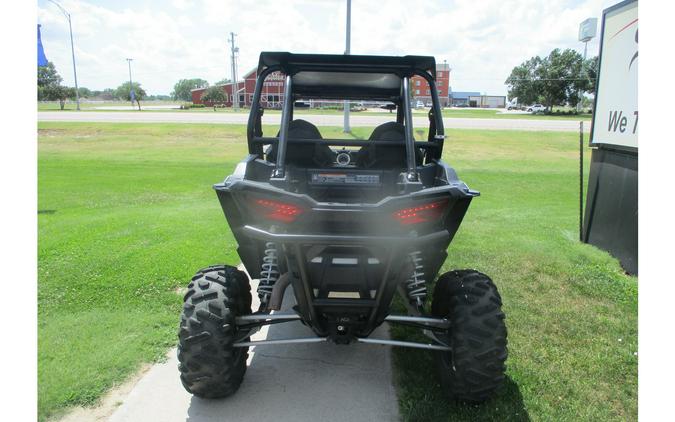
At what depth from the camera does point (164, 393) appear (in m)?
3.16

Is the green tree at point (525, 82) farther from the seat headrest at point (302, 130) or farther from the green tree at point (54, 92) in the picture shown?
the seat headrest at point (302, 130)

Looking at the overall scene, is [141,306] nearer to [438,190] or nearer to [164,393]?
[164,393]

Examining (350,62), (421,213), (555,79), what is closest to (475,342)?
(421,213)

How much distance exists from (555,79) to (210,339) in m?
70.4

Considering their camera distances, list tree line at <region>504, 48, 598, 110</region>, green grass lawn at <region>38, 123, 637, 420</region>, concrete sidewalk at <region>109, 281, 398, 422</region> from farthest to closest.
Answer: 1. tree line at <region>504, 48, 598, 110</region>
2. green grass lawn at <region>38, 123, 637, 420</region>
3. concrete sidewalk at <region>109, 281, 398, 422</region>

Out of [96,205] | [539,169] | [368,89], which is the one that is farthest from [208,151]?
[368,89]

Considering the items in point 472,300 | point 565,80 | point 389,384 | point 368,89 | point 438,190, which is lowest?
point 389,384

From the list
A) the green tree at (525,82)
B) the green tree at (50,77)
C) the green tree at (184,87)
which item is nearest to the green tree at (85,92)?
the green tree at (184,87)

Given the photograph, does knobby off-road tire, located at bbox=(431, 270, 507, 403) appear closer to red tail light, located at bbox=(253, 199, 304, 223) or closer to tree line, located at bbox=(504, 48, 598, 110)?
red tail light, located at bbox=(253, 199, 304, 223)

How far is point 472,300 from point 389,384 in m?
0.88

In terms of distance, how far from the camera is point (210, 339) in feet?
9.41

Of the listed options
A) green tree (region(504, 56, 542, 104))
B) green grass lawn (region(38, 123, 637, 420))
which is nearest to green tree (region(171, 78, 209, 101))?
green tree (region(504, 56, 542, 104))

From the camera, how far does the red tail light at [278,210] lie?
249cm

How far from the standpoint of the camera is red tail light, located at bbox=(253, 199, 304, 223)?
98.0 inches
